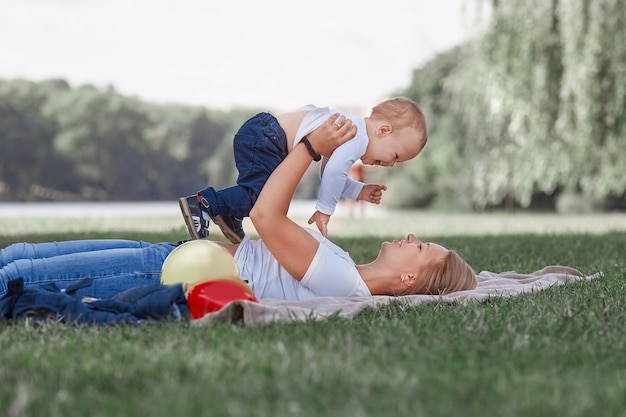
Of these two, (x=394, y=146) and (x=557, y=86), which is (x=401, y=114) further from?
(x=557, y=86)

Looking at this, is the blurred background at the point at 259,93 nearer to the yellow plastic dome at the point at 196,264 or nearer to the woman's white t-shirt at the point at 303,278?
the woman's white t-shirt at the point at 303,278

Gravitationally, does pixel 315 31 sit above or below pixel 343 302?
above

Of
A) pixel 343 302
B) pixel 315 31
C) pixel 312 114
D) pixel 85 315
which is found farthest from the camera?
pixel 315 31

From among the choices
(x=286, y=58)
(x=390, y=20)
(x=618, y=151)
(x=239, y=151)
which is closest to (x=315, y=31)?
(x=286, y=58)

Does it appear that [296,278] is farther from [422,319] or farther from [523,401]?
[523,401]

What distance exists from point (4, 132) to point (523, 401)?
1718 inches

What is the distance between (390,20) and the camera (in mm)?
42469

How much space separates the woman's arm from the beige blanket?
7.7 inches

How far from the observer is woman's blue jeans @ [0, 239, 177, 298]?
3344 mm

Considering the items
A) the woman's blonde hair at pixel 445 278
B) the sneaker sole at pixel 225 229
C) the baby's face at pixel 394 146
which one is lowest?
the woman's blonde hair at pixel 445 278

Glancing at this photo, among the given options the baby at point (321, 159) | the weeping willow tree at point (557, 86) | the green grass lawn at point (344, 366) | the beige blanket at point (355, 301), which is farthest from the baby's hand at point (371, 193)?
the weeping willow tree at point (557, 86)

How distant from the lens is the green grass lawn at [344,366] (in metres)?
1.84

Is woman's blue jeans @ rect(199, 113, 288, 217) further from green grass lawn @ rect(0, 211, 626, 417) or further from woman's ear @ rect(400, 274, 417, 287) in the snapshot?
green grass lawn @ rect(0, 211, 626, 417)

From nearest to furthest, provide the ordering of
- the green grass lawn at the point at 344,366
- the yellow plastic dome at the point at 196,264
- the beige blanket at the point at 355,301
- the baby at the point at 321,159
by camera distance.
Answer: the green grass lawn at the point at 344,366 → the beige blanket at the point at 355,301 → the yellow plastic dome at the point at 196,264 → the baby at the point at 321,159
